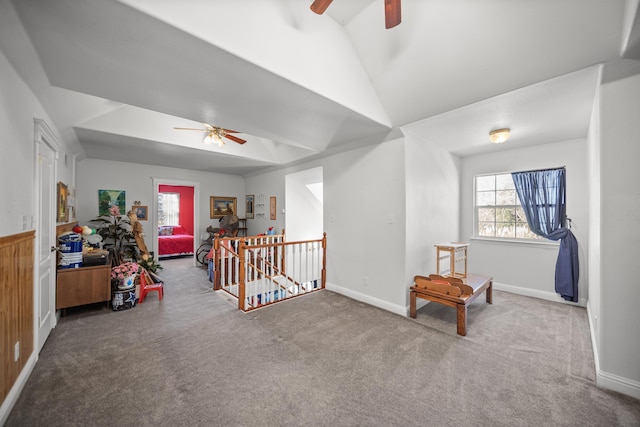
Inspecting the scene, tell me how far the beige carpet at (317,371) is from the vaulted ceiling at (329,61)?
2.46m

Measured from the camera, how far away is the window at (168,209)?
910 centimetres

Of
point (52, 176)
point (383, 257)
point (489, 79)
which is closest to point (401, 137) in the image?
point (489, 79)

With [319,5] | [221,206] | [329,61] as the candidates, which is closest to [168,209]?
[221,206]

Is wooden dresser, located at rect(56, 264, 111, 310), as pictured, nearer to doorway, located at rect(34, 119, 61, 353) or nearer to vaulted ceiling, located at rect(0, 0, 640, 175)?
Result: doorway, located at rect(34, 119, 61, 353)

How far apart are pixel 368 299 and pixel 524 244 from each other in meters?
2.77

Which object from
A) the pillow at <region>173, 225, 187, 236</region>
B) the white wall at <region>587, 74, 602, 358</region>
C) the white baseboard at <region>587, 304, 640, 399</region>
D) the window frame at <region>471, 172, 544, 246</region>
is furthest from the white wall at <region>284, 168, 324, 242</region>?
the pillow at <region>173, 225, 187, 236</region>

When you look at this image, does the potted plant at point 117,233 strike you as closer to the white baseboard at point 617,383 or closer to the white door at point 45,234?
the white door at point 45,234

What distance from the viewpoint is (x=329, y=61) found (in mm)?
2367

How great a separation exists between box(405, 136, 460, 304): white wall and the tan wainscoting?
3.64 metres

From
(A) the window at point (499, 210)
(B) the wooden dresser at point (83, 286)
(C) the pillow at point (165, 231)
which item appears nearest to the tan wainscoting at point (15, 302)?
(B) the wooden dresser at point (83, 286)

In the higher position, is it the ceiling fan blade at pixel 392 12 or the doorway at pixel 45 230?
the ceiling fan blade at pixel 392 12

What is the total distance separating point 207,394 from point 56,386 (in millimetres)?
1206

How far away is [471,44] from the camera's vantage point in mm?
2115

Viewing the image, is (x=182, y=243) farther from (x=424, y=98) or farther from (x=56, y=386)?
(x=424, y=98)
